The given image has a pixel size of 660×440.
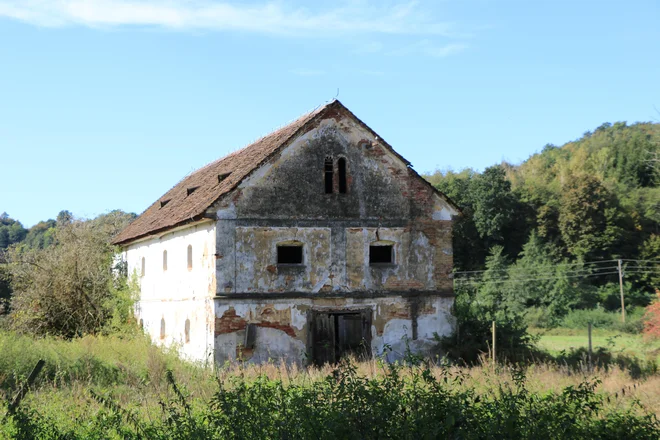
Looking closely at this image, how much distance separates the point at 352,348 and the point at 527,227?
42.0 m

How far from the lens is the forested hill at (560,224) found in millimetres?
55688

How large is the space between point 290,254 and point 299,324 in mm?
2072

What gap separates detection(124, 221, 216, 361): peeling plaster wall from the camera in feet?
71.6

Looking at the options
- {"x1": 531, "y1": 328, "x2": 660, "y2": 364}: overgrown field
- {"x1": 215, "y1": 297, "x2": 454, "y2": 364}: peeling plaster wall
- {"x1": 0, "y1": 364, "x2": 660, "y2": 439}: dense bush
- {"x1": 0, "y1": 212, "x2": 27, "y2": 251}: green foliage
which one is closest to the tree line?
{"x1": 531, "y1": 328, "x2": 660, "y2": 364}: overgrown field

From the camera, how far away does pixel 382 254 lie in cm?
2295

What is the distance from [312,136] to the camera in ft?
72.8

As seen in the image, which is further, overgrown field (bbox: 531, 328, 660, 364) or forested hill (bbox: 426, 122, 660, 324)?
forested hill (bbox: 426, 122, 660, 324)

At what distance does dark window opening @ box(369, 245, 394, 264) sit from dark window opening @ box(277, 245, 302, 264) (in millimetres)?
2186

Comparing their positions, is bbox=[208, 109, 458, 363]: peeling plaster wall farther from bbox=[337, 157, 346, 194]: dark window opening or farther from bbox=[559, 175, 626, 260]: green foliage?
bbox=[559, 175, 626, 260]: green foliage

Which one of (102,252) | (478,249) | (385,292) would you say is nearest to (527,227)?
(478,249)

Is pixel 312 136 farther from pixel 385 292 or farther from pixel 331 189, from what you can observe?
pixel 385 292

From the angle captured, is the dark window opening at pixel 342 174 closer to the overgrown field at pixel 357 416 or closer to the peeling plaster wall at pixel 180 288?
the peeling plaster wall at pixel 180 288

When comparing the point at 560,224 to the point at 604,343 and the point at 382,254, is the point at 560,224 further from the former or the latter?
the point at 382,254

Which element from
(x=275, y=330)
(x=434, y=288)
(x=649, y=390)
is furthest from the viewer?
(x=434, y=288)
